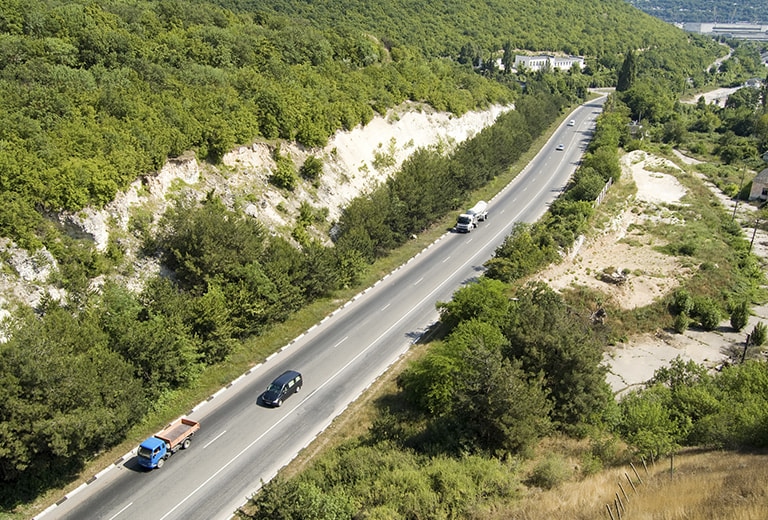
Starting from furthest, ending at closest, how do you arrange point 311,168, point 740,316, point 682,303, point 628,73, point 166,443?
1. point 628,73
2. point 311,168
3. point 682,303
4. point 740,316
5. point 166,443

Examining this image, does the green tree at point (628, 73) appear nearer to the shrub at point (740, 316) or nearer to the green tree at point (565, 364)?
the shrub at point (740, 316)

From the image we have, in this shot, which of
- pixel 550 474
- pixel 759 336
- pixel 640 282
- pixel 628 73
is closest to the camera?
pixel 550 474

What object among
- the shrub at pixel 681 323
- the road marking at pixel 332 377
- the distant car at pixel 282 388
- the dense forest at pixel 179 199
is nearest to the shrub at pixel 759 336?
the shrub at pixel 681 323

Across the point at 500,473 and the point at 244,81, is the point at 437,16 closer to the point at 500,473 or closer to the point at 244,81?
the point at 244,81

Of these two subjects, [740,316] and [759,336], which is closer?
[759,336]

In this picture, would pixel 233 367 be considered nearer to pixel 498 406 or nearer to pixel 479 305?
pixel 479 305

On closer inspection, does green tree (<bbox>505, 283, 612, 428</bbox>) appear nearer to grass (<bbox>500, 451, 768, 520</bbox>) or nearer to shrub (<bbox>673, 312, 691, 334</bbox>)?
grass (<bbox>500, 451, 768, 520</bbox>)

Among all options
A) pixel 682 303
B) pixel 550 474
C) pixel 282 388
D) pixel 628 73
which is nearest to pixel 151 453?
pixel 282 388
